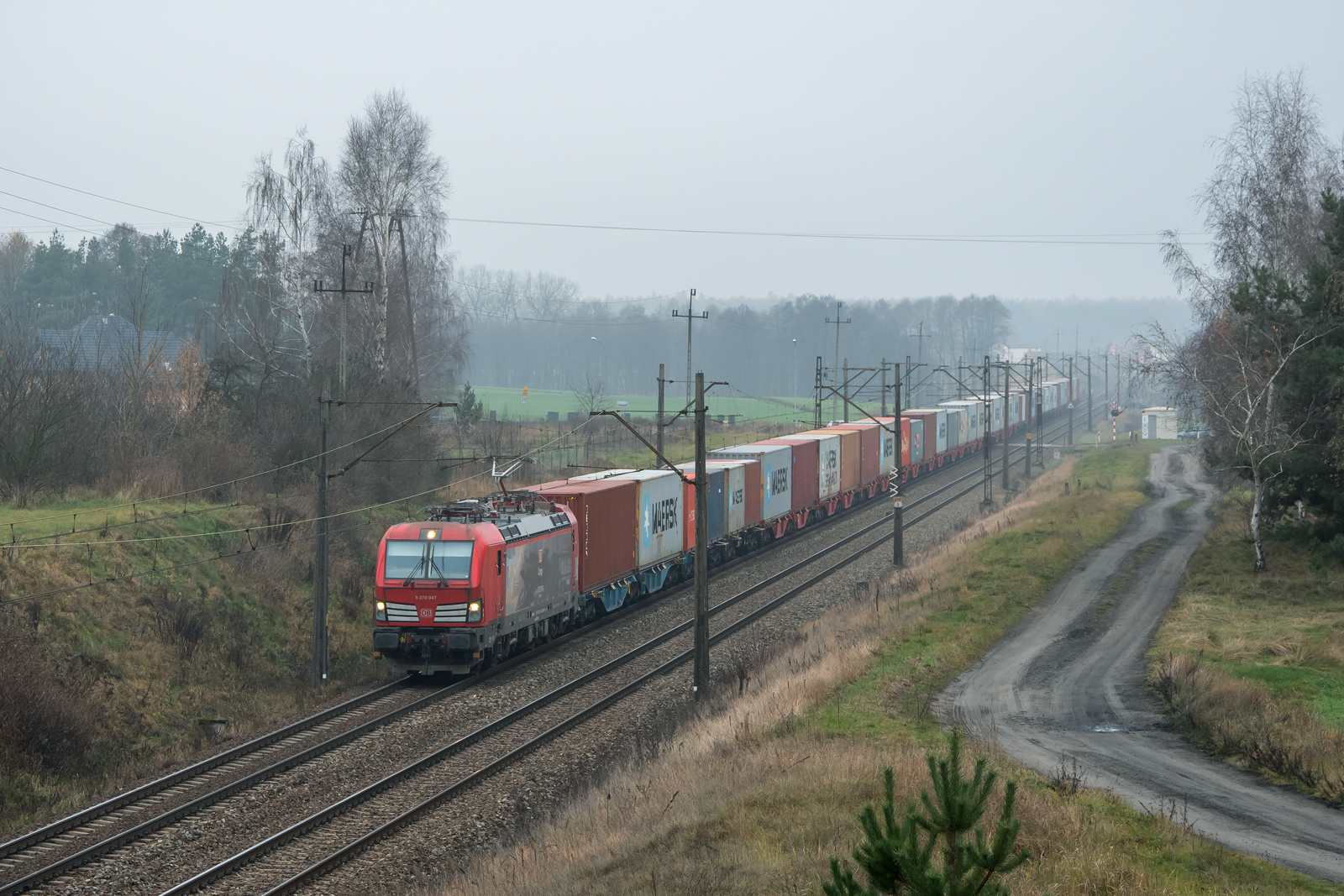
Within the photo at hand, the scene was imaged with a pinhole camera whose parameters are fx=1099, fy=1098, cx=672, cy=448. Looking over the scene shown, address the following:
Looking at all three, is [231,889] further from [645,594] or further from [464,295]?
[464,295]

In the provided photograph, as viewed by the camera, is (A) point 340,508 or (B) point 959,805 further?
(A) point 340,508

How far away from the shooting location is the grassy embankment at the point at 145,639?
672 inches

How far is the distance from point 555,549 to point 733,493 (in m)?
10.3

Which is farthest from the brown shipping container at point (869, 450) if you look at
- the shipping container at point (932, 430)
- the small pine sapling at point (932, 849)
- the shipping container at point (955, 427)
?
the small pine sapling at point (932, 849)

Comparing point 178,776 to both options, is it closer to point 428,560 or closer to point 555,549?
point 428,560

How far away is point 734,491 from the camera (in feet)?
108

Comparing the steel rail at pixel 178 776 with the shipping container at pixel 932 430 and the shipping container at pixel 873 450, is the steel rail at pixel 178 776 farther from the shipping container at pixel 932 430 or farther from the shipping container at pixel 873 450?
the shipping container at pixel 932 430

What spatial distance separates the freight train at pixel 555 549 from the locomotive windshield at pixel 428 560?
0.02m

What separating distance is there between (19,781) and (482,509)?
9.12m

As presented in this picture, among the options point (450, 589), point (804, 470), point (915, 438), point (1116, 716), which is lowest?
point (1116, 716)

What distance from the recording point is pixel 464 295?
195000 mm

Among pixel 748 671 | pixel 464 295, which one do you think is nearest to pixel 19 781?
pixel 748 671

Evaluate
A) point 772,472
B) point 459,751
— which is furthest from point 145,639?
point 772,472

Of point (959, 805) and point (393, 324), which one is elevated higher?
point (393, 324)
